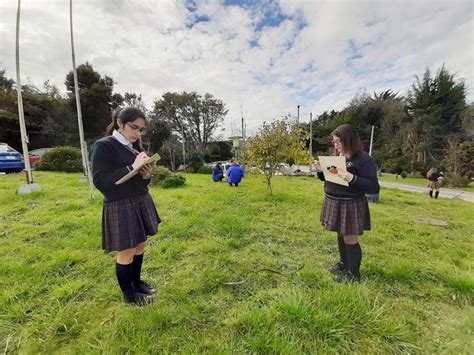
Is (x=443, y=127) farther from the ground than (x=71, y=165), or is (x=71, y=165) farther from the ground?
(x=443, y=127)

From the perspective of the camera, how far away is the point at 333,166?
1885 mm

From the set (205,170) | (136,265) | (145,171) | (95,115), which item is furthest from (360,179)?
(95,115)

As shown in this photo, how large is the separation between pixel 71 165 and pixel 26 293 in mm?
10116

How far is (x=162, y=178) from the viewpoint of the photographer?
301 inches

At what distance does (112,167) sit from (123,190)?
0.19 meters

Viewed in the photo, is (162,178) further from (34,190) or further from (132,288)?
(132,288)

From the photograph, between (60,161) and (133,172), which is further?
(60,161)

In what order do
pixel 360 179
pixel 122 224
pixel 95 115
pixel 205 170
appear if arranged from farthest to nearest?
pixel 95 115
pixel 205 170
pixel 360 179
pixel 122 224

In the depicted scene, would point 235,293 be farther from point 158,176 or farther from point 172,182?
point 158,176

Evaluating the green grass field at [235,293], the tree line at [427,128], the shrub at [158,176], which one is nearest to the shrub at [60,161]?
the shrub at [158,176]

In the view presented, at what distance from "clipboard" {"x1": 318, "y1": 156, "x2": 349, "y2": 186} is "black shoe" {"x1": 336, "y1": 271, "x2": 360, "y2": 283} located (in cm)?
92

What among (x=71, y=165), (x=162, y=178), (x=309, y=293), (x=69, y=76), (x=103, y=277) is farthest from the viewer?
(x=69, y=76)

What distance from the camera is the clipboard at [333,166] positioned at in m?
1.84

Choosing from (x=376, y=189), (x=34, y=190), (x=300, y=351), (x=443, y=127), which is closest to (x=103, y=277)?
(x=300, y=351)
